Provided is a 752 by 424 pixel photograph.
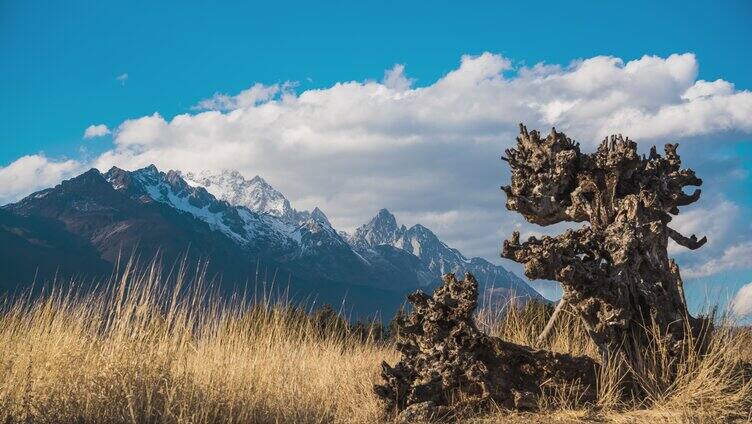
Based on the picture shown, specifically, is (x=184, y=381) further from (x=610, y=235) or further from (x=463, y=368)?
(x=610, y=235)

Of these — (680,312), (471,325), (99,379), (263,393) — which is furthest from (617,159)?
(99,379)

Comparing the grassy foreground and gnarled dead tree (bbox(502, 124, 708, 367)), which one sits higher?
gnarled dead tree (bbox(502, 124, 708, 367))

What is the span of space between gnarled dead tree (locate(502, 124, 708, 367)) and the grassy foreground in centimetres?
51

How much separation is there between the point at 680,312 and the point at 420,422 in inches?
148

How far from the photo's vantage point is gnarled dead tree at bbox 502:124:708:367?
7762mm

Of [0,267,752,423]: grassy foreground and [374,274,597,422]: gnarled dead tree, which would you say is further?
[374,274,597,422]: gnarled dead tree

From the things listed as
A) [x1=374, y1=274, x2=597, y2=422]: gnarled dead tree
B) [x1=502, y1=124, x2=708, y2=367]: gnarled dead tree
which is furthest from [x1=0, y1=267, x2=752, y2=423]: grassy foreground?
[x1=502, y1=124, x2=708, y2=367]: gnarled dead tree

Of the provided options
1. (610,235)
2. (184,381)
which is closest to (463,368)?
(610,235)

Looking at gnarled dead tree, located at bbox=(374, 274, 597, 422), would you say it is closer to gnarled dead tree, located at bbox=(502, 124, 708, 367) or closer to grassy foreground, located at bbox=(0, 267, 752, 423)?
grassy foreground, located at bbox=(0, 267, 752, 423)

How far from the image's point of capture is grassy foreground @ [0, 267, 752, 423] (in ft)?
23.3

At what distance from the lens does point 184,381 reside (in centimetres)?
769

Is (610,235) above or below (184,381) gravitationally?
above

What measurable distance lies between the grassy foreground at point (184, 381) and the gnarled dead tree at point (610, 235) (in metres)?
0.51

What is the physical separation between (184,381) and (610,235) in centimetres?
563
